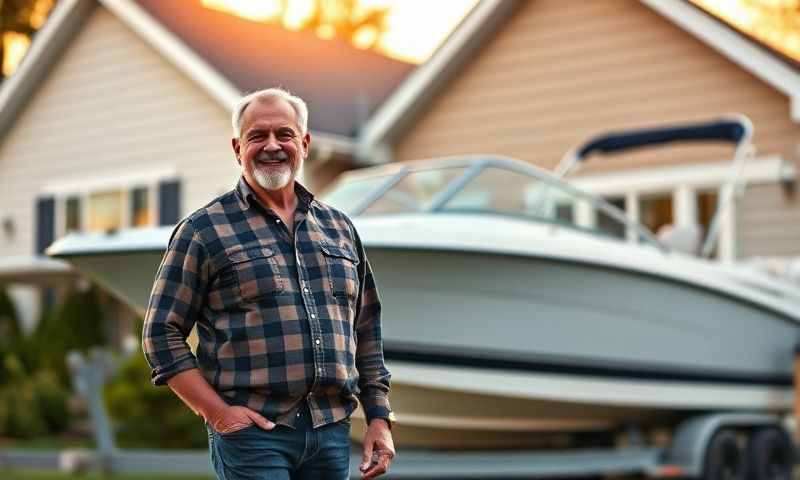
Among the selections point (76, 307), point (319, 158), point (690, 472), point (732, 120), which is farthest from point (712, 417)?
point (76, 307)

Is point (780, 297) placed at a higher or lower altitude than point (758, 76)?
lower

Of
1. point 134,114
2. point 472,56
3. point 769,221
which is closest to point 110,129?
point 134,114

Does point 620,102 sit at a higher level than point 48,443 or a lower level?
higher

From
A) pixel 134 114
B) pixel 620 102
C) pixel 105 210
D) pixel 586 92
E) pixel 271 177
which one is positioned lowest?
pixel 271 177

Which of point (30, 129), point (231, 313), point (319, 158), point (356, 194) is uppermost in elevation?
point (30, 129)

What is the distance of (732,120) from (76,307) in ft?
32.4

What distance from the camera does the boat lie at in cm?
669

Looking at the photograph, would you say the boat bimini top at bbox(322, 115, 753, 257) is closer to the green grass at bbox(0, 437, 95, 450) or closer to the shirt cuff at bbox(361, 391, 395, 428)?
the shirt cuff at bbox(361, 391, 395, 428)

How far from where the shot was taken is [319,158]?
13781 mm

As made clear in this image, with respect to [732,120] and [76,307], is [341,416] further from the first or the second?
[76,307]

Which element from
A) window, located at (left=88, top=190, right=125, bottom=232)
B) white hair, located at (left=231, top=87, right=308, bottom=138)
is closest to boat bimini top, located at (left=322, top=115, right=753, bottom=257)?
white hair, located at (left=231, top=87, right=308, bottom=138)

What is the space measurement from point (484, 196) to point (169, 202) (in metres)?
8.20

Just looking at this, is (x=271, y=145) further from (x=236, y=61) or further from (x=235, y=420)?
(x=236, y=61)

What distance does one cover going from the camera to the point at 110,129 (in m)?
16.1
